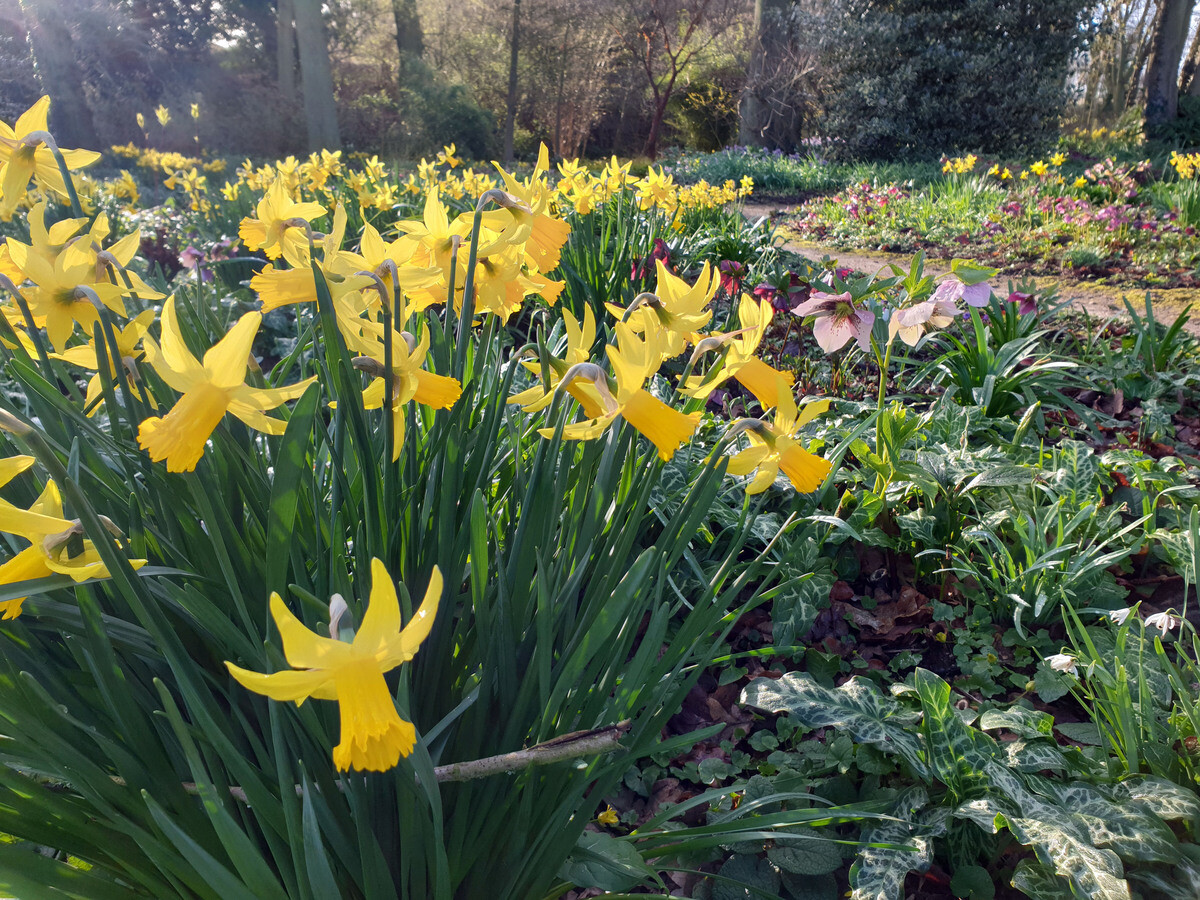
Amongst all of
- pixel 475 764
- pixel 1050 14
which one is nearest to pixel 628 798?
pixel 475 764

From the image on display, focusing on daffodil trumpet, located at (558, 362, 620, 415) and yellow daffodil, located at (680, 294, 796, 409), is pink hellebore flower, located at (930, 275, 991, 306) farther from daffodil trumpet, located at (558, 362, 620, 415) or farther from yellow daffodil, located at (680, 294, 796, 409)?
daffodil trumpet, located at (558, 362, 620, 415)

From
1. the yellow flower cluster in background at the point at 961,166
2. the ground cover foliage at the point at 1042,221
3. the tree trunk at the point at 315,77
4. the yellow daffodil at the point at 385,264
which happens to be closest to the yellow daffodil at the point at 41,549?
the yellow daffodil at the point at 385,264

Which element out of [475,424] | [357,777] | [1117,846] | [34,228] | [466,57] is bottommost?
[1117,846]

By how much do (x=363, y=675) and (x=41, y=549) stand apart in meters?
0.35

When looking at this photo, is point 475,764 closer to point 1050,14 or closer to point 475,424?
point 475,424

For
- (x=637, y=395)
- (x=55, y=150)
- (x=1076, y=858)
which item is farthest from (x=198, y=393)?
(x=1076, y=858)

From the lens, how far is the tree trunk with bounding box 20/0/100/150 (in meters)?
10.6

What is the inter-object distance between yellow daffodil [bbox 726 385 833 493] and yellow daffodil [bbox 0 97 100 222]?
3.13 feet

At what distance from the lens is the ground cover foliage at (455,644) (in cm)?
69

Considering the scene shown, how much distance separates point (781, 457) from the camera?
96 cm

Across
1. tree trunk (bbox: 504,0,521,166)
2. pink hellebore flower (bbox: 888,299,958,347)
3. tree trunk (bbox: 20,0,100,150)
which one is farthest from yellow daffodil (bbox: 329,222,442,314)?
tree trunk (bbox: 504,0,521,166)

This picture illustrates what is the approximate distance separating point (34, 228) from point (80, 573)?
48 cm

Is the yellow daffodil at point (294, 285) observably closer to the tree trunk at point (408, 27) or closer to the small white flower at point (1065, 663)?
the small white flower at point (1065, 663)

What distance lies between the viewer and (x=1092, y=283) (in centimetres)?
473
